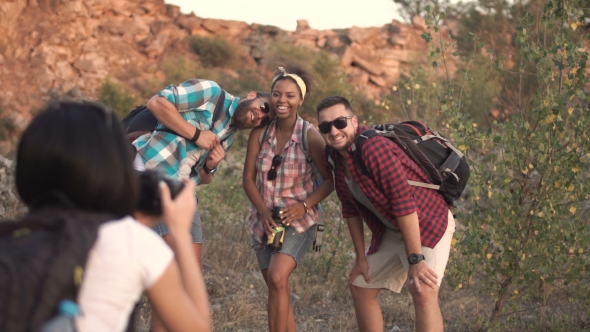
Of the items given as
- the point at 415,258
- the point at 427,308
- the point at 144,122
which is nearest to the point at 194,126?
the point at 144,122

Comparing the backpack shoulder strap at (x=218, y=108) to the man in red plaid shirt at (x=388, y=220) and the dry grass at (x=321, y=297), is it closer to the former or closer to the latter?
the man in red plaid shirt at (x=388, y=220)

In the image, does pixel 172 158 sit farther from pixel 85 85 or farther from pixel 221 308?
pixel 85 85

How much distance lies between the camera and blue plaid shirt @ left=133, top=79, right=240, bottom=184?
4.05 m

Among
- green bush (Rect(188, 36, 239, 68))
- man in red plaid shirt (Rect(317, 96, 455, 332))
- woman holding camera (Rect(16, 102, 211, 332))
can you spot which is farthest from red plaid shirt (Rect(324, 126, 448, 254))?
green bush (Rect(188, 36, 239, 68))

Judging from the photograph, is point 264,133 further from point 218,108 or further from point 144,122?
point 144,122

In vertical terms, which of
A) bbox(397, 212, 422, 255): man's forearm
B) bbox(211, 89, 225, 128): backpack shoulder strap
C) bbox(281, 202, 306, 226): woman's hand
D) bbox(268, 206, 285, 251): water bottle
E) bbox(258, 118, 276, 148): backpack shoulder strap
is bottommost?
bbox(268, 206, 285, 251): water bottle

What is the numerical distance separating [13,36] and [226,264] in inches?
798

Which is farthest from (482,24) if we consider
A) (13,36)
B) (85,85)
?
(13,36)

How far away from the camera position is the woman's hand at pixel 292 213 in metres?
4.16

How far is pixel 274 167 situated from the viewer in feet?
13.9

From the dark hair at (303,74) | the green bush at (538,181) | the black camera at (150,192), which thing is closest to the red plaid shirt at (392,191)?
the dark hair at (303,74)

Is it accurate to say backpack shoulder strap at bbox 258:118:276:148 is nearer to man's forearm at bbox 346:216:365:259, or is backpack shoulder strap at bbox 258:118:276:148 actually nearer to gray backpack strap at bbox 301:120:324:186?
gray backpack strap at bbox 301:120:324:186

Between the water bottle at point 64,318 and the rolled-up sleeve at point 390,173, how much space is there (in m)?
2.26

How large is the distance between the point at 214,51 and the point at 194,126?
89.6 ft
